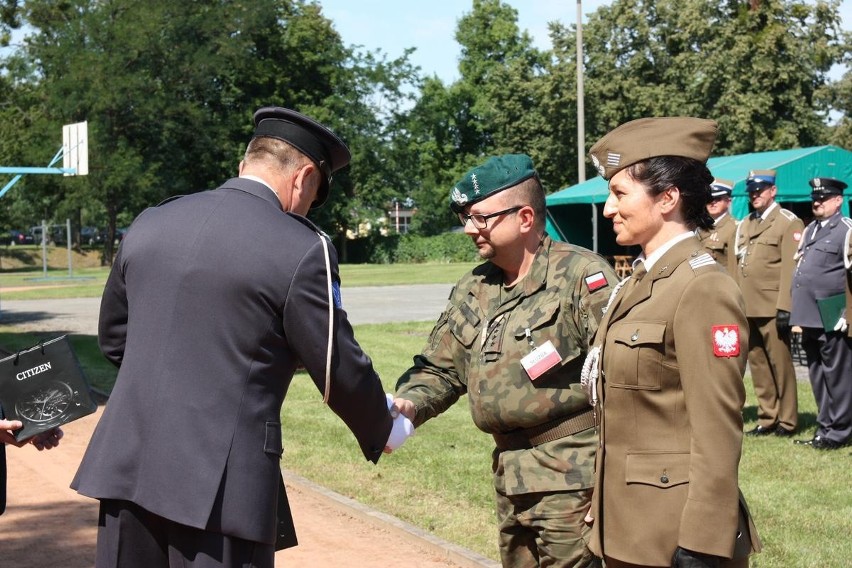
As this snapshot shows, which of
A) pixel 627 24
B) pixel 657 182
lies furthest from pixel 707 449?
pixel 627 24

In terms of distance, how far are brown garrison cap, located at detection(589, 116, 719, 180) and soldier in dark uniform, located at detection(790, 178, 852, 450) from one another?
20.7 feet

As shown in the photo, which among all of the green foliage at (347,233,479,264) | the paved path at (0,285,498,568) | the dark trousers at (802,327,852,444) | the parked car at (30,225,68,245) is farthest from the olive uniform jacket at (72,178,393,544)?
the parked car at (30,225,68,245)

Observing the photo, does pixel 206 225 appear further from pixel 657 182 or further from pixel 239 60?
pixel 239 60

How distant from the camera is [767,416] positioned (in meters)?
9.23

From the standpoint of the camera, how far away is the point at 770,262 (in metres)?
9.42

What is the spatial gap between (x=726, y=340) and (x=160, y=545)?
1.63 meters

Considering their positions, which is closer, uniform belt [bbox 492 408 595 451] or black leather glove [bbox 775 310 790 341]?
uniform belt [bbox 492 408 595 451]

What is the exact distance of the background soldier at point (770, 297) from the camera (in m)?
9.16

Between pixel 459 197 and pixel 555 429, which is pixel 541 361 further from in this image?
pixel 459 197

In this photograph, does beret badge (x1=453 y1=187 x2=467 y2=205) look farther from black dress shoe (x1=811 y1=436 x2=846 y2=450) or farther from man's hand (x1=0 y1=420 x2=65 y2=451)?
black dress shoe (x1=811 y1=436 x2=846 y2=450)

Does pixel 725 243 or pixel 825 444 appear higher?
pixel 725 243

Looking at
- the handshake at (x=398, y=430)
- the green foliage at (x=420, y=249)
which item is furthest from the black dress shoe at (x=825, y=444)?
the green foliage at (x=420, y=249)

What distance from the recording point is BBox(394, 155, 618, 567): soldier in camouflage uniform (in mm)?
3635

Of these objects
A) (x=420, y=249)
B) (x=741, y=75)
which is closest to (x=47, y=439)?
(x=741, y=75)
